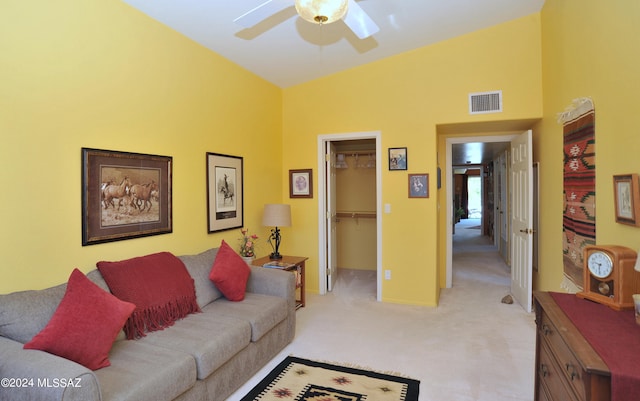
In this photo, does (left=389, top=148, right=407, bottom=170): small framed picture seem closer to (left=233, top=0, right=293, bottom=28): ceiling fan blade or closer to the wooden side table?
the wooden side table

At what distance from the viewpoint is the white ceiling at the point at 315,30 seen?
2824 millimetres

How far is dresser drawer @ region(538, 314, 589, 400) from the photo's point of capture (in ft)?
4.00

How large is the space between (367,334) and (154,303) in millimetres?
1928

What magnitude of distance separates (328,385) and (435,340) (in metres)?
1.24

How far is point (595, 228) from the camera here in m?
2.50

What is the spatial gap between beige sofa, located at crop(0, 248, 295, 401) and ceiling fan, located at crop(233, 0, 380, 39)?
187 centimetres

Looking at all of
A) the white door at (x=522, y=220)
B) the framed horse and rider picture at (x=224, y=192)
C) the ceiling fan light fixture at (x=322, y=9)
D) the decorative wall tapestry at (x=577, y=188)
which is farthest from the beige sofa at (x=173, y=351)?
the white door at (x=522, y=220)

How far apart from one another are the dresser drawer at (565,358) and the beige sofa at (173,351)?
1.75 metres

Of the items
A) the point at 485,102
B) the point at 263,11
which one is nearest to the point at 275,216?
the point at 263,11

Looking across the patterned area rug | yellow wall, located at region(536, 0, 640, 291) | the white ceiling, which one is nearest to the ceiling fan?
the white ceiling

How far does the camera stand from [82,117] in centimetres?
231

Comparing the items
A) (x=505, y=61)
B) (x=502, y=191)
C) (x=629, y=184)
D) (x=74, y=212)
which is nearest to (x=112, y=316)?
(x=74, y=212)

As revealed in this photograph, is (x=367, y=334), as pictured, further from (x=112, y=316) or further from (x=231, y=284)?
(x=112, y=316)

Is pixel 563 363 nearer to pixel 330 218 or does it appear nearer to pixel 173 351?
pixel 173 351
